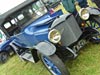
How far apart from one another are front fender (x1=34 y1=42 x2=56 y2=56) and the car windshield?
1.74 meters

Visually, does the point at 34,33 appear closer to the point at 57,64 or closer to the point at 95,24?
the point at 57,64

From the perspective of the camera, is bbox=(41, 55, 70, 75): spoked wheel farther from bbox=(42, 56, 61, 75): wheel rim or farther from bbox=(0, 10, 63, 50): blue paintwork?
bbox=(0, 10, 63, 50): blue paintwork

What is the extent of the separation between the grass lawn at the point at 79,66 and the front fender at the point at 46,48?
0.98 meters

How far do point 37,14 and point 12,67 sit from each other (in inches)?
74.0

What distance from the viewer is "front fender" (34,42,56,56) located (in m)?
5.09

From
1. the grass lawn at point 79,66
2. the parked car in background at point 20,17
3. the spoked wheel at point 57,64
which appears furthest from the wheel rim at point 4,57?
the spoked wheel at point 57,64

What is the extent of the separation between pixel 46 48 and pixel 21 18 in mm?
2111

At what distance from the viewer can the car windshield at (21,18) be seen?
7043mm

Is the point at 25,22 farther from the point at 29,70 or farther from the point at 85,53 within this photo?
the point at 85,53

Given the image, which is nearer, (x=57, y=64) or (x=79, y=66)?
(x=57, y=64)

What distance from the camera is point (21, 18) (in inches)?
277

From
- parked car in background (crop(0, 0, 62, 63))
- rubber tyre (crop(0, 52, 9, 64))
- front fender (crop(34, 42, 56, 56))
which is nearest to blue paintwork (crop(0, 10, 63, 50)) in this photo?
parked car in background (crop(0, 0, 62, 63))

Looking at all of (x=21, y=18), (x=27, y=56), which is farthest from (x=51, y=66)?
(x=21, y=18)

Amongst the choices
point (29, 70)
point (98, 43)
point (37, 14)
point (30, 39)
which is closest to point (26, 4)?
point (37, 14)
